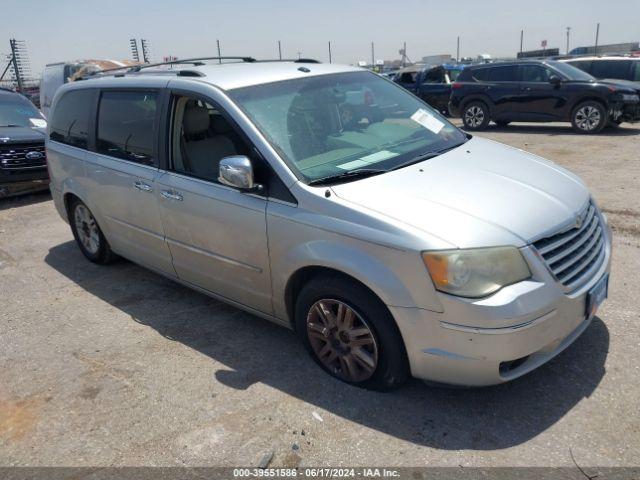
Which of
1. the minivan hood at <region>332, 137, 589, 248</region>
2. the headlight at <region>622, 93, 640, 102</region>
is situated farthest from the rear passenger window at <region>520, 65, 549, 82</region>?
the minivan hood at <region>332, 137, 589, 248</region>

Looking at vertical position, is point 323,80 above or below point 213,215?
above

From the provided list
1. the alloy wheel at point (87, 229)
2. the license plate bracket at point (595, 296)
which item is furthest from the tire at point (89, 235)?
the license plate bracket at point (595, 296)

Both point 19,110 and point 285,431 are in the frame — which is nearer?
point 285,431

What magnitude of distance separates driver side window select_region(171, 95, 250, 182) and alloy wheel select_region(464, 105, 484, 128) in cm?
1156

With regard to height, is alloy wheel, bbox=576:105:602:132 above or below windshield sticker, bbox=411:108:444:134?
below

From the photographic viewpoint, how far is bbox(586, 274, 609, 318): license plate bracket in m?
2.93

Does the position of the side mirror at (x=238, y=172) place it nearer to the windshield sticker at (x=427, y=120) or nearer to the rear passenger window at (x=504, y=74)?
the windshield sticker at (x=427, y=120)

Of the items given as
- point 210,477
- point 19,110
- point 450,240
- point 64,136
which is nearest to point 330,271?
point 450,240

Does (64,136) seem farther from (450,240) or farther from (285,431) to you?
(450,240)

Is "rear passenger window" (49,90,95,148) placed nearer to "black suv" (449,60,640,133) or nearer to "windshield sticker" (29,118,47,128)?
"windshield sticker" (29,118,47,128)

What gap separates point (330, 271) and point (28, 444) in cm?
188

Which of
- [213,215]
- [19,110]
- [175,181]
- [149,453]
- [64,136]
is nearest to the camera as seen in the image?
[149,453]

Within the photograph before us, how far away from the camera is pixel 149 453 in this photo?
9.30 feet

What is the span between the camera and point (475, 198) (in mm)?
2967
